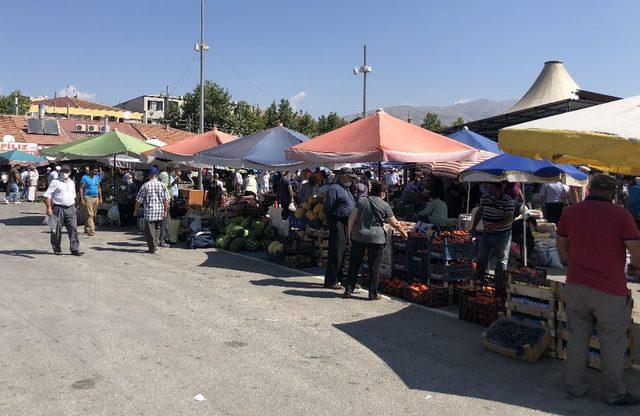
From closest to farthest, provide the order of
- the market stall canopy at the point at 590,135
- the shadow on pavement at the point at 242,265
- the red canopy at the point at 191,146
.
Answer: the market stall canopy at the point at 590,135 < the shadow on pavement at the point at 242,265 < the red canopy at the point at 191,146

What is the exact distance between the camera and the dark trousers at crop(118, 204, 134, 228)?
16.6 m

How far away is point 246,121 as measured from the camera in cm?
5303

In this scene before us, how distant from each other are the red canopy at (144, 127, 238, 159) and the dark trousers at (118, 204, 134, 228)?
6.30ft

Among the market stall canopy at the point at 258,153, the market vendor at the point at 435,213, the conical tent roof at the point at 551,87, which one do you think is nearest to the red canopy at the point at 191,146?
the market stall canopy at the point at 258,153

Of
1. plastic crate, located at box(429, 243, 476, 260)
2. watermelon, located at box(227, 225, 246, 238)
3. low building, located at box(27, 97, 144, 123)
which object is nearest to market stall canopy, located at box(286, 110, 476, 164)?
plastic crate, located at box(429, 243, 476, 260)

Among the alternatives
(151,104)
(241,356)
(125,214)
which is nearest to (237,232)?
(125,214)

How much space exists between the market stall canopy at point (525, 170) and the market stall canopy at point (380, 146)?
46cm

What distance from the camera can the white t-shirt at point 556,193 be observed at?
42.6 ft

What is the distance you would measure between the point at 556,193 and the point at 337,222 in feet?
22.9

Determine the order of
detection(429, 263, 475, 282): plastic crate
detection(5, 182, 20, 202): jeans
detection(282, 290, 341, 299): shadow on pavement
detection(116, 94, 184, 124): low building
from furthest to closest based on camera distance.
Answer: detection(116, 94, 184, 124): low building, detection(5, 182, 20, 202): jeans, detection(282, 290, 341, 299): shadow on pavement, detection(429, 263, 475, 282): plastic crate

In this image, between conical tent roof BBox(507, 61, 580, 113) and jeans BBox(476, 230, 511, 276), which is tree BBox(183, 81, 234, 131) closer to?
conical tent roof BBox(507, 61, 580, 113)

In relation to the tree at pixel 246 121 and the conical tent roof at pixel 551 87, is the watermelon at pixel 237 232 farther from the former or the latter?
the tree at pixel 246 121

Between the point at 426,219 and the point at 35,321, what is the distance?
738cm

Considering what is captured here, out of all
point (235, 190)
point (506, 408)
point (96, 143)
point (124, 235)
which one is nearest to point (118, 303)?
point (506, 408)
